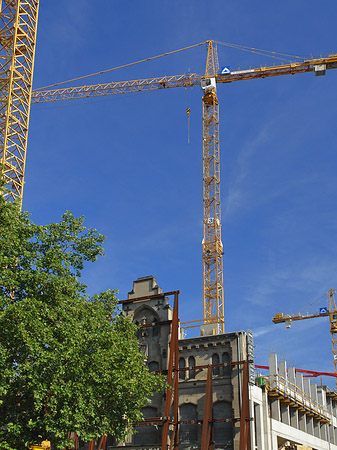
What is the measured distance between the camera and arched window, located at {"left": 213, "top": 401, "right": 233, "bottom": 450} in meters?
46.7

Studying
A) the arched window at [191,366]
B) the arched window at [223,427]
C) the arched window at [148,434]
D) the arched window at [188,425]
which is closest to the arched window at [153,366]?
the arched window at [191,366]

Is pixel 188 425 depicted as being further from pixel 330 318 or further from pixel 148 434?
pixel 330 318

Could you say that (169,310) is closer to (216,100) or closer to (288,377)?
(288,377)

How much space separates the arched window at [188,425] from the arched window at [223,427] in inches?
66.3

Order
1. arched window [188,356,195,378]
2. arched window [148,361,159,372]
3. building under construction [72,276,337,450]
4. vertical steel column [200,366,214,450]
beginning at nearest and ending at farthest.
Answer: vertical steel column [200,366,214,450]
building under construction [72,276,337,450]
arched window [188,356,195,378]
arched window [148,361,159,372]

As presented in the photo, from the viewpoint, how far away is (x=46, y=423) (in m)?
31.0

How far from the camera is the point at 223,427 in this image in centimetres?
4725

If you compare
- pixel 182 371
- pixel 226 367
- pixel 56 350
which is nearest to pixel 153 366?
pixel 182 371

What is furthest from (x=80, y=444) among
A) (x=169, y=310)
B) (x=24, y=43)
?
(x=24, y=43)

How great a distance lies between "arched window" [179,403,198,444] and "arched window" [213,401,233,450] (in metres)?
1.68

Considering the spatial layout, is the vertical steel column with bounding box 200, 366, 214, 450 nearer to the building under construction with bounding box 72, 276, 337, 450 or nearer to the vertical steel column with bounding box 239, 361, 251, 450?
the building under construction with bounding box 72, 276, 337, 450

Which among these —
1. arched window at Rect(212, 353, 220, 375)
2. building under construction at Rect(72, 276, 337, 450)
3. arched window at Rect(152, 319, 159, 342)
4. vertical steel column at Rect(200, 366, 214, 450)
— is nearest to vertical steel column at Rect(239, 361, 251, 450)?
building under construction at Rect(72, 276, 337, 450)

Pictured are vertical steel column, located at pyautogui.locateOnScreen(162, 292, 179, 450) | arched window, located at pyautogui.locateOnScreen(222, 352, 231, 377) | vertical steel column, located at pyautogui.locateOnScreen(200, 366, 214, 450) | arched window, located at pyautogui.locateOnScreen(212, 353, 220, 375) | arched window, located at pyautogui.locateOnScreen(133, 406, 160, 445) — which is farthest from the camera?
arched window, located at pyautogui.locateOnScreen(212, 353, 220, 375)

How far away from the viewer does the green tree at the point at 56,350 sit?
31.2 m
